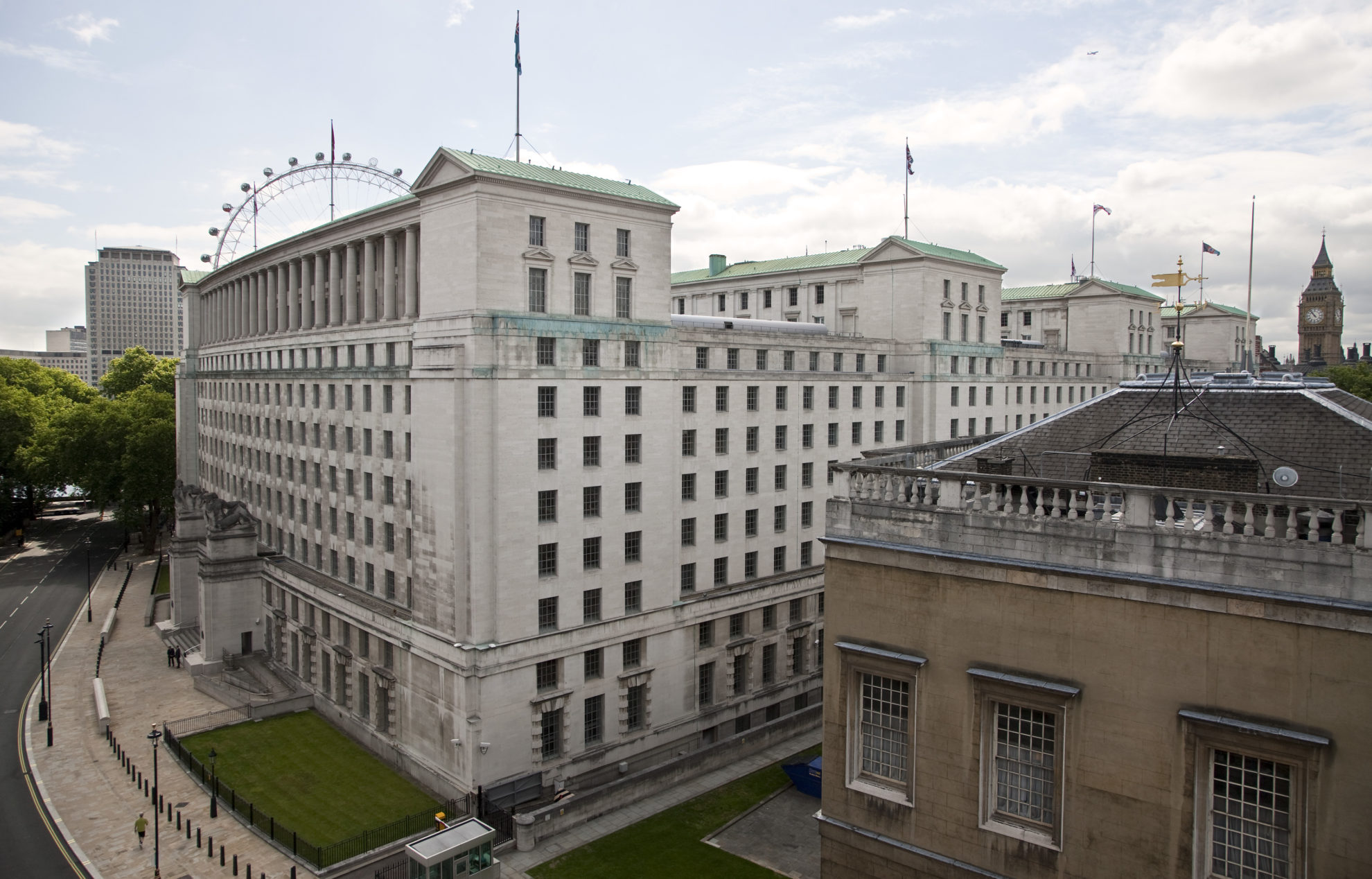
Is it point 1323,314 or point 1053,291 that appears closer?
point 1053,291

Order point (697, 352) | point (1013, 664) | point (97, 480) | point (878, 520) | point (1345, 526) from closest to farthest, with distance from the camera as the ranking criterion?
1. point (1345, 526)
2. point (1013, 664)
3. point (878, 520)
4. point (697, 352)
5. point (97, 480)

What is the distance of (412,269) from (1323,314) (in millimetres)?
190855

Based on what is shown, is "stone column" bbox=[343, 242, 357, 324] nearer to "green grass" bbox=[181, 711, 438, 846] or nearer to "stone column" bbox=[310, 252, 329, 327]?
"stone column" bbox=[310, 252, 329, 327]

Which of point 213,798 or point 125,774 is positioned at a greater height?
point 213,798

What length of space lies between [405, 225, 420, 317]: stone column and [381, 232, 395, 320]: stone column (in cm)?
200

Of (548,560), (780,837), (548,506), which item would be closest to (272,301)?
(548,506)

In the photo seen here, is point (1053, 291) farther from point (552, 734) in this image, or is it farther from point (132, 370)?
point (132, 370)

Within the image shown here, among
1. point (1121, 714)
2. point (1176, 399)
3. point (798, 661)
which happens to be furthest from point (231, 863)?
point (1176, 399)

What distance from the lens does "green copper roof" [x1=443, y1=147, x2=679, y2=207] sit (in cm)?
4431

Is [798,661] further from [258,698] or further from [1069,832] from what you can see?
[1069,832]

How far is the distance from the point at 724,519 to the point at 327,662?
27157 mm

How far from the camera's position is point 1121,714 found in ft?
54.7

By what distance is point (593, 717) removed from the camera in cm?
4800

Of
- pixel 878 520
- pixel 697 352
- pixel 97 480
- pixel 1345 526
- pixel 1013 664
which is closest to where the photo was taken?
pixel 1345 526
